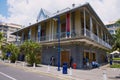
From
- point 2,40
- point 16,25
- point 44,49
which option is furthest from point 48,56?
point 16,25

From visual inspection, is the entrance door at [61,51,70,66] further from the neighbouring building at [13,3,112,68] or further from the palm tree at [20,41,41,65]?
the palm tree at [20,41,41,65]

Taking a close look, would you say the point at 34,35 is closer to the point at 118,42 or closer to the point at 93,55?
the point at 93,55

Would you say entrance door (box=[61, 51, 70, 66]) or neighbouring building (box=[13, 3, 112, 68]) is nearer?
neighbouring building (box=[13, 3, 112, 68])

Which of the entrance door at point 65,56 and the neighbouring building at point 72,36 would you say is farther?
the entrance door at point 65,56

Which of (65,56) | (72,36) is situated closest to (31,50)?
(65,56)

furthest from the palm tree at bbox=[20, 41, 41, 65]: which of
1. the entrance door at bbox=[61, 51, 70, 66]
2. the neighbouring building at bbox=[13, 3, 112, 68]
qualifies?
the entrance door at bbox=[61, 51, 70, 66]

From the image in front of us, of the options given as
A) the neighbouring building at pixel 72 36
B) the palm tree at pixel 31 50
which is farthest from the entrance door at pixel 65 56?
the palm tree at pixel 31 50

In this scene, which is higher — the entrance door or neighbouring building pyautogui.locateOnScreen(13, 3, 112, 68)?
neighbouring building pyautogui.locateOnScreen(13, 3, 112, 68)

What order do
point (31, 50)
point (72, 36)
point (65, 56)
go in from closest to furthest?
point (72, 36)
point (31, 50)
point (65, 56)

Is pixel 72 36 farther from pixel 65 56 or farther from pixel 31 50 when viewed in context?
pixel 31 50

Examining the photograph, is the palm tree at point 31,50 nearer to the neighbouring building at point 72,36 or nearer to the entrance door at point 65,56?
the neighbouring building at point 72,36

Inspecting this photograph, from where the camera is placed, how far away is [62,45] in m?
24.7

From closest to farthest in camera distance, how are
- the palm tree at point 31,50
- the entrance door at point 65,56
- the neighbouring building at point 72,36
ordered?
the neighbouring building at point 72,36
the palm tree at point 31,50
the entrance door at point 65,56

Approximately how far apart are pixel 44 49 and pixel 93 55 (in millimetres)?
8799
